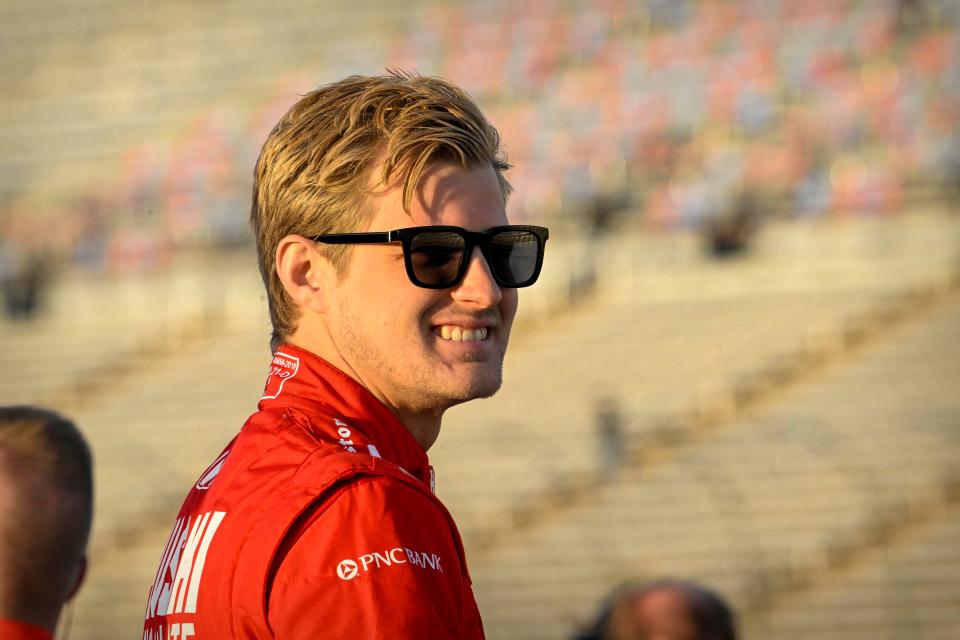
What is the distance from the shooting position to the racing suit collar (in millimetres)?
1533

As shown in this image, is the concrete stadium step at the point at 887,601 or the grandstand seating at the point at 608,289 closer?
the concrete stadium step at the point at 887,601

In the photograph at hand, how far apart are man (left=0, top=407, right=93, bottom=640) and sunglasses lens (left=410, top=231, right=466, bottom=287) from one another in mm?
786

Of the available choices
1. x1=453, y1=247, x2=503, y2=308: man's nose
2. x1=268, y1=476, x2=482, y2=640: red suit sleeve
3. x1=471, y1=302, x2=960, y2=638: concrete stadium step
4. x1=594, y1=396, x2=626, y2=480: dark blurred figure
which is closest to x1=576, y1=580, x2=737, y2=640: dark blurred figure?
x1=453, y1=247, x2=503, y2=308: man's nose

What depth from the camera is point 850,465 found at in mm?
10938

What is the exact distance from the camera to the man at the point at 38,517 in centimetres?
204

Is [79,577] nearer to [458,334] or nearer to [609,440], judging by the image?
[458,334]

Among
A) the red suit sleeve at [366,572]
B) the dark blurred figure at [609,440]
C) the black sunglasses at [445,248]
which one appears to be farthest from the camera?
the dark blurred figure at [609,440]

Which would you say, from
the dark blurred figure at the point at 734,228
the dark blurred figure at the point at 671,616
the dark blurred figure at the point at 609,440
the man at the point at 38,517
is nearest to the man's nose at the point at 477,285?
the man at the point at 38,517

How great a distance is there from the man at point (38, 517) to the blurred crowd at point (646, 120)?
1230 centimetres

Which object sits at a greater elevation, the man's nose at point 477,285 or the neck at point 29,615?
the man's nose at point 477,285

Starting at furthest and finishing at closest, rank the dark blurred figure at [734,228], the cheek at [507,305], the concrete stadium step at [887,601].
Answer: the dark blurred figure at [734,228] < the concrete stadium step at [887,601] < the cheek at [507,305]

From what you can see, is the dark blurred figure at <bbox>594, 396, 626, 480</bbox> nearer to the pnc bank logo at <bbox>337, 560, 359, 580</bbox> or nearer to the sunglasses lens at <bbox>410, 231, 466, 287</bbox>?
the sunglasses lens at <bbox>410, 231, 466, 287</bbox>

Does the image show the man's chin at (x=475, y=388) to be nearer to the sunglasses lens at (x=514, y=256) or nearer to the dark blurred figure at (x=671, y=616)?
the sunglasses lens at (x=514, y=256)

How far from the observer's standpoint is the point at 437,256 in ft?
5.12
